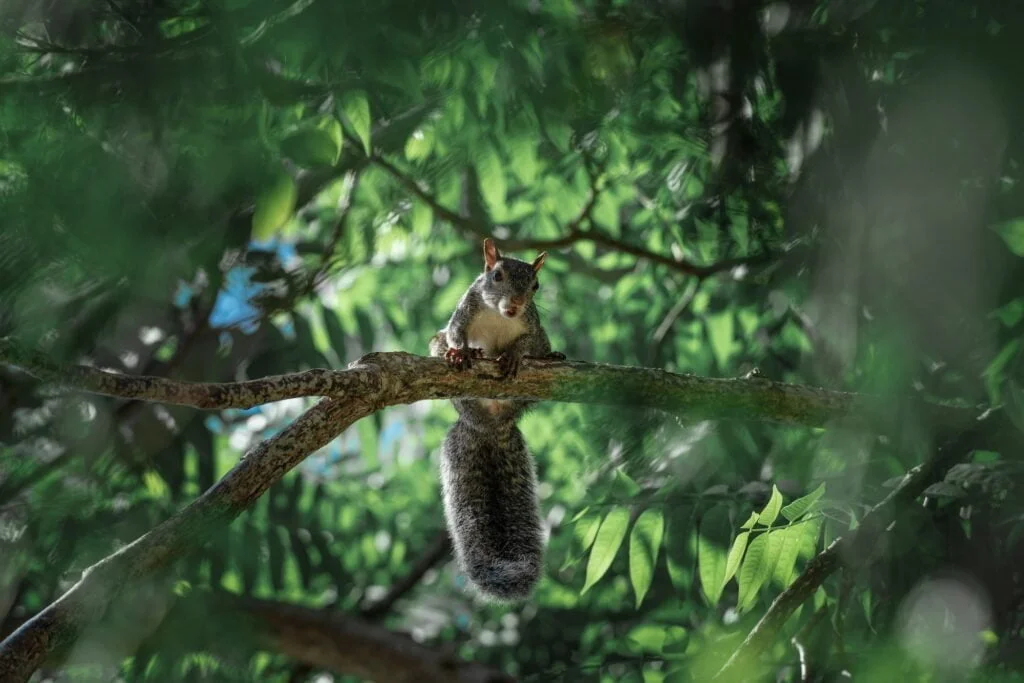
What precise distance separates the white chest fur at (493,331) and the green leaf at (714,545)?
4.50 feet

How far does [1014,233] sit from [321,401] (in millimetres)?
1726

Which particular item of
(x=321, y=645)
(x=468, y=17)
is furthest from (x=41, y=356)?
(x=321, y=645)

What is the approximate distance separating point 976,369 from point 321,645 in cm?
324

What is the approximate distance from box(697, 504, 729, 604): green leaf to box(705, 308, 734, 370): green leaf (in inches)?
64.7

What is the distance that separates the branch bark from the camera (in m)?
2.04

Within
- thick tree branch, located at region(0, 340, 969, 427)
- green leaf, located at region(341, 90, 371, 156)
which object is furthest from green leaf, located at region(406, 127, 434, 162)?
green leaf, located at region(341, 90, 371, 156)

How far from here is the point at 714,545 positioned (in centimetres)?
298

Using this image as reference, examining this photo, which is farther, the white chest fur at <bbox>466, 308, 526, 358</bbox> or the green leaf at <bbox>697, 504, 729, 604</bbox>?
the white chest fur at <bbox>466, 308, 526, 358</bbox>

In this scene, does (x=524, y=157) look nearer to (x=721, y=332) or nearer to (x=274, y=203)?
(x=721, y=332)

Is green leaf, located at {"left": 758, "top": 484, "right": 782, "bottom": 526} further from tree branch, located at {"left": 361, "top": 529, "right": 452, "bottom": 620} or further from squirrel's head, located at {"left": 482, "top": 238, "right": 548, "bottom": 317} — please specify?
tree branch, located at {"left": 361, "top": 529, "right": 452, "bottom": 620}

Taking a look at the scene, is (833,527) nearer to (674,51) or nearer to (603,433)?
(603,433)

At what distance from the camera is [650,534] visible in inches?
120

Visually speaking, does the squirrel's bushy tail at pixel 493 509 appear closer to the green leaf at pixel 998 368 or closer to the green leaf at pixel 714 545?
the green leaf at pixel 714 545

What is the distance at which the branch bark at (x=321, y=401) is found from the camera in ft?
6.71
